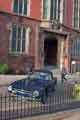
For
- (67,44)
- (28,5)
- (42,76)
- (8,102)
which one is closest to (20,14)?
(28,5)

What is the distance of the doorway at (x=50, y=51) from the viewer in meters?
46.8

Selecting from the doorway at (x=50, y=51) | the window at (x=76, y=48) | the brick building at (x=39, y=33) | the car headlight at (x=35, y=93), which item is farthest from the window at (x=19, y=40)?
the car headlight at (x=35, y=93)

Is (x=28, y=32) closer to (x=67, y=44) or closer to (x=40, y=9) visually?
(x=40, y=9)

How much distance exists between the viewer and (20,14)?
39844mm

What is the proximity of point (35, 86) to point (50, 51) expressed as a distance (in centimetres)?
2443

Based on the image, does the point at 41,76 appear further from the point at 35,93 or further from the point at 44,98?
the point at 44,98

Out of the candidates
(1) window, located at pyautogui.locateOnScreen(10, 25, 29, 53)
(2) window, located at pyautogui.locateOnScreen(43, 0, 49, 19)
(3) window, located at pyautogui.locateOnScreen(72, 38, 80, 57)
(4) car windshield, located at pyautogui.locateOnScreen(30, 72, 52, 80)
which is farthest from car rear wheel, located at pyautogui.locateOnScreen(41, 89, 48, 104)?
(3) window, located at pyautogui.locateOnScreen(72, 38, 80, 57)

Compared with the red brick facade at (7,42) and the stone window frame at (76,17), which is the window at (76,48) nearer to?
the stone window frame at (76,17)

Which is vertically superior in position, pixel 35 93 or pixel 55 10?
pixel 55 10

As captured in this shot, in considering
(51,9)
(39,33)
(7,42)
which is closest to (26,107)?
(7,42)

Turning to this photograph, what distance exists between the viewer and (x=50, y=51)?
156 feet

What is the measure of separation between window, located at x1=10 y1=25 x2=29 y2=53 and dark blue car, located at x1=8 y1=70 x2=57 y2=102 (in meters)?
11.5

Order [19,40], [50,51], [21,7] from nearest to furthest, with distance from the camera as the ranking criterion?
[19,40] → [21,7] → [50,51]

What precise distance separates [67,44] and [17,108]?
3219 centimetres
